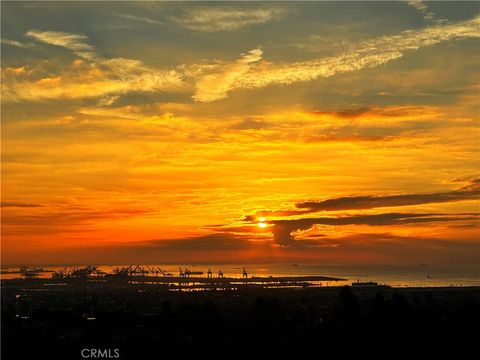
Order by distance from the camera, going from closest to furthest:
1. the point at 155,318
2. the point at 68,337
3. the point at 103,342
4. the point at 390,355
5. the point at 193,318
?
the point at 390,355, the point at 103,342, the point at 68,337, the point at 193,318, the point at 155,318

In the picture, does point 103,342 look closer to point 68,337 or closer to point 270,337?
point 68,337

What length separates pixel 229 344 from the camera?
59.4 metres

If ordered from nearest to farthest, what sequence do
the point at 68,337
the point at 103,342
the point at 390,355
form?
the point at 390,355
the point at 103,342
the point at 68,337

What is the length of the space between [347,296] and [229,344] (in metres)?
24.4

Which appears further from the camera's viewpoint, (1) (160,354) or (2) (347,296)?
(2) (347,296)

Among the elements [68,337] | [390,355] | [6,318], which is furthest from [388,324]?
[6,318]

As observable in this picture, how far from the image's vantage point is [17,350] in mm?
54375

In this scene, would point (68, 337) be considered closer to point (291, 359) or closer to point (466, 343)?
point (291, 359)

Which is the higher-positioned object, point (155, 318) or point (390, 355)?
point (155, 318)

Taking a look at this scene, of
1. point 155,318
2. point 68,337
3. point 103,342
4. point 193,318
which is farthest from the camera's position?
point 155,318

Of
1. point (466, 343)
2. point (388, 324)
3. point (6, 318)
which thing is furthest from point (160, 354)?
point (6, 318)

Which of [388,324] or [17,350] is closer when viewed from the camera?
[17,350]

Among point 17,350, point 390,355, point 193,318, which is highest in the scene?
point 193,318

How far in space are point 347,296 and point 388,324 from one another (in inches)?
490
